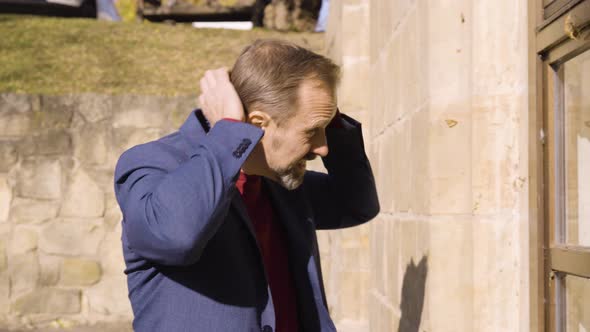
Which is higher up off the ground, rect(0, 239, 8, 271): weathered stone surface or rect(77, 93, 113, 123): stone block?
rect(77, 93, 113, 123): stone block

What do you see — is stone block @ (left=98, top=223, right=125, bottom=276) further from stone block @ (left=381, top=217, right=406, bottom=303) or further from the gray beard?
the gray beard

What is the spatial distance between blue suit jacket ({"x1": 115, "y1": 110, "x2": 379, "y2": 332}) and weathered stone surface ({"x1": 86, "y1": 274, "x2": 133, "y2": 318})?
3605mm

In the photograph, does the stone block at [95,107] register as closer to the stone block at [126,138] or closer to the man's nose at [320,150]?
the stone block at [126,138]

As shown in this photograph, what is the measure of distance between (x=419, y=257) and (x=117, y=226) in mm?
3446

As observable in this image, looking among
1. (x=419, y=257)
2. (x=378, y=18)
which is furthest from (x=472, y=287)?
(x=378, y=18)

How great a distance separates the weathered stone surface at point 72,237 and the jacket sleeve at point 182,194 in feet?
12.8

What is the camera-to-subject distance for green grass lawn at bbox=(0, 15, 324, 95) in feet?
20.9

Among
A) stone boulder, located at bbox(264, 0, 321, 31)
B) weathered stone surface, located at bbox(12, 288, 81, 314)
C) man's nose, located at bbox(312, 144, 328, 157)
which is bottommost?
weathered stone surface, located at bbox(12, 288, 81, 314)

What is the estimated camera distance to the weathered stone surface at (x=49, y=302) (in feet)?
18.5

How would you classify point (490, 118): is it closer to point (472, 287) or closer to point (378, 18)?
point (472, 287)

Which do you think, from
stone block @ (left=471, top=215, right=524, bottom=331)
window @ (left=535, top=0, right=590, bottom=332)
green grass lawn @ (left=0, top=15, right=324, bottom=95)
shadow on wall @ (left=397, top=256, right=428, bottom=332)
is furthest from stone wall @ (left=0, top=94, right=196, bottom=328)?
window @ (left=535, top=0, right=590, bottom=332)

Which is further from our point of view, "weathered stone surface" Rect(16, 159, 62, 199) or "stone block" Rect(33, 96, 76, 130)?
"stone block" Rect(33, 96, 76, 130)

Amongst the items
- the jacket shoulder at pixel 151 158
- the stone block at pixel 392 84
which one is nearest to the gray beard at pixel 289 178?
the jacket shoulder at pixel 151 158

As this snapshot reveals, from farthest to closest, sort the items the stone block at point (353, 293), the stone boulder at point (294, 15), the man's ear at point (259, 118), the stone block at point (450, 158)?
the stone boulder at point (294, 15) < the stone block at point (353, 293) < the stone block at point (450, 158) < the man's ear at point (259, 118)
